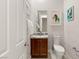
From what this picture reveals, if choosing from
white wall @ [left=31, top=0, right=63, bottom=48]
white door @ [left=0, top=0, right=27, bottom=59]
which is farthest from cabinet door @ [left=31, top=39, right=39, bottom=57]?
white door @ [left=0, top=0, right=27, bottom=59]

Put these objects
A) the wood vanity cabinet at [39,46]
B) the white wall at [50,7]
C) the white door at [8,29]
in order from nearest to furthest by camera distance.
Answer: the white door at [8,29]
the wood vanity cabinet at [39,46]
the white wall at [50,7]

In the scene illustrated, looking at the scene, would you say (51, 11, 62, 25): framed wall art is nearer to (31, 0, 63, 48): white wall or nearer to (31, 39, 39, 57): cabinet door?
(31, 0, 63, 48): white wall

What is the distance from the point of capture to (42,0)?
16.1 feet

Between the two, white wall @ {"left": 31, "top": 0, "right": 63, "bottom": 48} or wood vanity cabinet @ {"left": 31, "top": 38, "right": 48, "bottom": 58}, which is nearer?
wood vanity cabinet @ {"left": 31, "top": 38, "right": 48, "bottom": 58}

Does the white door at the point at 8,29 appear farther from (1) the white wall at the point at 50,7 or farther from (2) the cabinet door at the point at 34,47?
(1) the white wall at the point at 50,7

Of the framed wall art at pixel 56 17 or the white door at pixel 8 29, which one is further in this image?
the framed wall art at pixel 56 17

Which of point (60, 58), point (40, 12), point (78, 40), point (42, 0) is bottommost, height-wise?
point (60, 58)

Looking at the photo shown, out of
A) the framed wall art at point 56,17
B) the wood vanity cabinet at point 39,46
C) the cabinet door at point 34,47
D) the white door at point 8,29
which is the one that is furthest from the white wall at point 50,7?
the white door at point 8,29

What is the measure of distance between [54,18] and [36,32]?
0.95 metres

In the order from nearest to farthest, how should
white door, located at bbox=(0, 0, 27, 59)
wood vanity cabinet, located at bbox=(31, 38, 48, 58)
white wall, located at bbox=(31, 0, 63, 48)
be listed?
white door, located at bbox=(0, 0, 27, 59)
wood vanity cabinet, located at bbox=(31, 38, 48, 58)
white wall, located at bbox=(31, 0, 63, 48)

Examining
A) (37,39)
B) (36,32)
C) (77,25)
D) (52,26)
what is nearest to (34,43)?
(37,39)

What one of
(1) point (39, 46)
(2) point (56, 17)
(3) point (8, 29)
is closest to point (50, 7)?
(2) point (56, 17)

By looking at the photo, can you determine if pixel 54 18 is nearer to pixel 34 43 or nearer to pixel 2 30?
pixel 34 43

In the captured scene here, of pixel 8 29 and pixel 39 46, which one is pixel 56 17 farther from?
pixel 8 29
